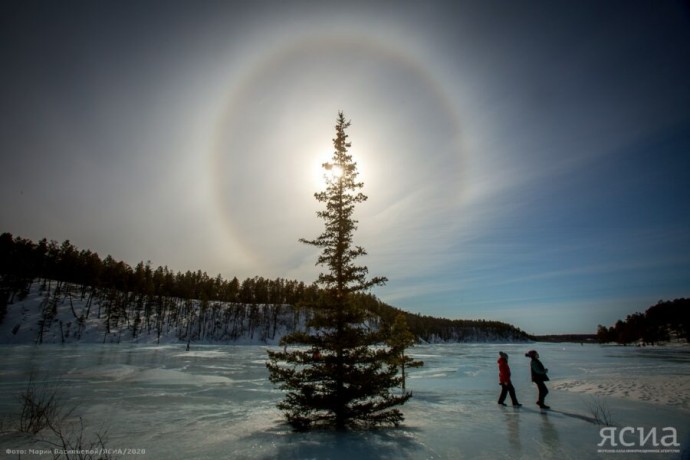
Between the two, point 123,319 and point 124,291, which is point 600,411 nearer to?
point 123,319

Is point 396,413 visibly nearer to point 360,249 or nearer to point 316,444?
point 316,444

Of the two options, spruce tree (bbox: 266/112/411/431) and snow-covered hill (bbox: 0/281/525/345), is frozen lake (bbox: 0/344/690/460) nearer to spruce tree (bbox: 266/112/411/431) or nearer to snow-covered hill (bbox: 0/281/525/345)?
spruce tree (bbox: 266/112/411/431)

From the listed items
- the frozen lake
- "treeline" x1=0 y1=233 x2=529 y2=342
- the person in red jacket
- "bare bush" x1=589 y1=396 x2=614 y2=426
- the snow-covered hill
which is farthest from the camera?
"treeline" x1=0 y1=233 x2=529 y2=342

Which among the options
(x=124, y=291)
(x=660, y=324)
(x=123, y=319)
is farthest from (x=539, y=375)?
(x=660, y=324)

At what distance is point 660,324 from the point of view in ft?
413

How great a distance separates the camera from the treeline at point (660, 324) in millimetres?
114750

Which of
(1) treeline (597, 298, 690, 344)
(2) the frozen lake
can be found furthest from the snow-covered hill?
(1) treeline (597, 298, 690, 344)

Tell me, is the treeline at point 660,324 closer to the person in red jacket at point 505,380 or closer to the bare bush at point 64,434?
the person in red jacket at point 505,380

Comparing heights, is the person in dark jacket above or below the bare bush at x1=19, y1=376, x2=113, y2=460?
above

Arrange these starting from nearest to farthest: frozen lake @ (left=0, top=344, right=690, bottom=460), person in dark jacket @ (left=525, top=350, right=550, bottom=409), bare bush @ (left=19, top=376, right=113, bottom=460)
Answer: bare bush @ (left=19, top=376, right=113, bottom=460) → frozen lake @ (left=0, top=344, right=690, bottom=460) → person in dark jacket @ (left=525, top=350, right=550, bottom=409)

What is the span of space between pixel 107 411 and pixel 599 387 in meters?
28.4

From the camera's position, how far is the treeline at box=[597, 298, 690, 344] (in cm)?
11475

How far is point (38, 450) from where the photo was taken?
8.43 meters

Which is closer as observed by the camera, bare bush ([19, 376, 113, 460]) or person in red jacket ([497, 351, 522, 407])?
bare bush ([19, 376, 113, 460])
